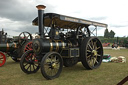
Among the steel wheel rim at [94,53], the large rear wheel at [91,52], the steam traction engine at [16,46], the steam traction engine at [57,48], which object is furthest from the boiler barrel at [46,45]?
the steam traction engine at [16,46]

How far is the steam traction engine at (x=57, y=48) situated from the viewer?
446 centimetres

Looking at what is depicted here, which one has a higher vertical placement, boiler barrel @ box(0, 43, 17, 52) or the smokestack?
the smokestack

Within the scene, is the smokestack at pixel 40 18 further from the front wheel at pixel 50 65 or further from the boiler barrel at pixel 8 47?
the boiler barrel at pixel 8 47

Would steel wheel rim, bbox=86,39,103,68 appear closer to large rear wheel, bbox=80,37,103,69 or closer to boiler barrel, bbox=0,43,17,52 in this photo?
large rear wheel, bbox=80,37,103,69

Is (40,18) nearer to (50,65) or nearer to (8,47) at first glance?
(50,65)

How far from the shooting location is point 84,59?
5.36 m

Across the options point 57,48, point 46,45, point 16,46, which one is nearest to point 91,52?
point 57,48

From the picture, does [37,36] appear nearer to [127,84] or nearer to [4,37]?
[127,84]

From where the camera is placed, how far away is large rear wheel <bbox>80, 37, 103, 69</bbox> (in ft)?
17.7

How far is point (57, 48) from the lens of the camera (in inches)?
197

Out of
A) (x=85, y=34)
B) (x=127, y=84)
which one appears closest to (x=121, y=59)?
(x=85, y=34)

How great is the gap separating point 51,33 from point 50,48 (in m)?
0.66

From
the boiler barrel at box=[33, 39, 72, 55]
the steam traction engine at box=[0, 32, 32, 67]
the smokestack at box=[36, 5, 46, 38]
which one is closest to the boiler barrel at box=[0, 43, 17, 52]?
the steam traction engine at box=[0, 32, 32, 67]

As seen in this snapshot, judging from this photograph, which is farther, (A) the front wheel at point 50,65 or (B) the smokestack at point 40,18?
(B) the smokestack at point 40,18
